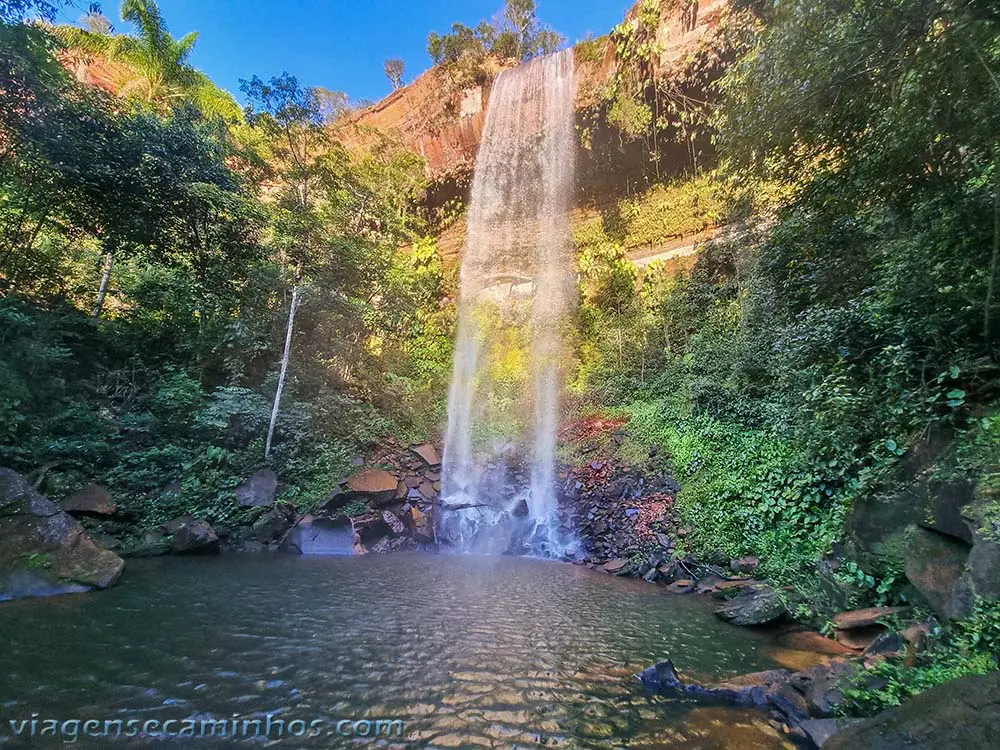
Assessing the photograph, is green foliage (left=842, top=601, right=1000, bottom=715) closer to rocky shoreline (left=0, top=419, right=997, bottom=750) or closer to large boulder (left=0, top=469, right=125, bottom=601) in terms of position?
rocky shoreline (left=0, top=419, right=997, bottom=750)

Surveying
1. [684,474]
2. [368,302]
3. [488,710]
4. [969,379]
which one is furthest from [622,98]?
[488,710]

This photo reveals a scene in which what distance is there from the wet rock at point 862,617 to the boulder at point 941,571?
1.62 ft

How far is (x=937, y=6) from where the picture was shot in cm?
309

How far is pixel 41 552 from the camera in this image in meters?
4.68

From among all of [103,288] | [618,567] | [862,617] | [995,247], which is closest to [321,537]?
[618,567]

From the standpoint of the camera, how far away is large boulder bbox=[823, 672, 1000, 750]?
1.72 meters

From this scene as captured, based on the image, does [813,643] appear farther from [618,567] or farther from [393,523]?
[393,523]

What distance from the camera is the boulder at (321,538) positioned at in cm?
810

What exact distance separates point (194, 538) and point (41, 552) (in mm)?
2669

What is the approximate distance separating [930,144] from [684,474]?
6.01 meters

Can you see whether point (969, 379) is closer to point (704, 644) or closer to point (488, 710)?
point (704, 644)

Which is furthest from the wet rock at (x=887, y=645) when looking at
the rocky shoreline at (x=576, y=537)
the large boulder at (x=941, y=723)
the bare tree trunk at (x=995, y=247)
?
the bare tree trunk at (x=995, y=247)

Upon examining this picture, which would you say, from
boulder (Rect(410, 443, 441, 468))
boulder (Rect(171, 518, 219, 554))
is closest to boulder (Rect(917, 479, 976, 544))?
boulder (Rect(410, 443, 441, 468))

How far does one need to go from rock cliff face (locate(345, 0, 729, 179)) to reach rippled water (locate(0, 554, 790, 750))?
14.8 metres
